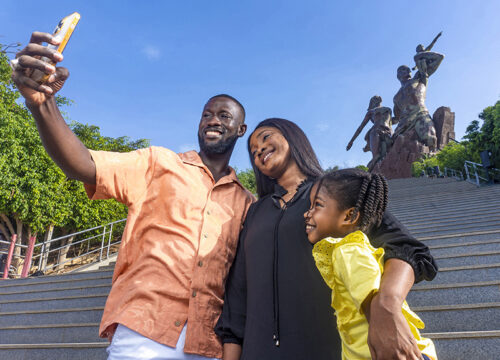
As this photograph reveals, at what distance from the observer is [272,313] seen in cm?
132

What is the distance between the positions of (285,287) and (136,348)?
24.1 inches

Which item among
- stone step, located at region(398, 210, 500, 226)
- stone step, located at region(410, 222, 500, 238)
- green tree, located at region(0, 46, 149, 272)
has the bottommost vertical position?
stone step, located at region(410, 222, 500, 238)

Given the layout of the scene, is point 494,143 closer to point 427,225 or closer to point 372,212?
point 427,225

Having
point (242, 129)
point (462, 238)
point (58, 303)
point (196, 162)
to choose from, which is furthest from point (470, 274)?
point (58, 303)

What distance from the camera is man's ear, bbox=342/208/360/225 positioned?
1.28 metres

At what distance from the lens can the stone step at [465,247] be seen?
3883 mm

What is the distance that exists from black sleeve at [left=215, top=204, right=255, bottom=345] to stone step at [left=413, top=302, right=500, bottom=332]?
1651mm

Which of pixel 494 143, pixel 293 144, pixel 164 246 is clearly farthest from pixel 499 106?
pixel 164 246

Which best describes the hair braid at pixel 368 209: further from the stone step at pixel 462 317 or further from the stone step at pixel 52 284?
the stone step at pixel 52 284

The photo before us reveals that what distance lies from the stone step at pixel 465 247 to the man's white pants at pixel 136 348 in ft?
11.3

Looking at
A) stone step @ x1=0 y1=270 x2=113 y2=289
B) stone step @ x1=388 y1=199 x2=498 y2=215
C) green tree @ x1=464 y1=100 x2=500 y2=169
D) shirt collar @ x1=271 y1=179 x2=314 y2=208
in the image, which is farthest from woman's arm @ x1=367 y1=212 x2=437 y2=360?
green tree @ x1=464 y1=100 x2=500 y2=169

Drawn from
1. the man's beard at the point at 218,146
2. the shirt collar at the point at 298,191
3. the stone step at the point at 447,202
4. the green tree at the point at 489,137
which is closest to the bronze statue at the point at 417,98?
the green tree at the point at 489,137

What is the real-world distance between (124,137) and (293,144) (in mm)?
21305

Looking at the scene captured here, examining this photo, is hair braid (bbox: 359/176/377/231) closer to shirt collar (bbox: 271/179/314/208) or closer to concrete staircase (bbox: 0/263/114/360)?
shirt collar (bbox: 271/179/314/208)
